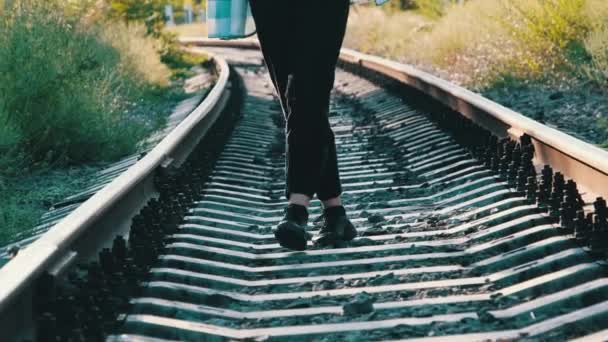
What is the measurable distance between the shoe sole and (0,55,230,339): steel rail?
750mm

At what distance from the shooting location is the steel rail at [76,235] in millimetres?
3279

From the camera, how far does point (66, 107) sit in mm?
7680

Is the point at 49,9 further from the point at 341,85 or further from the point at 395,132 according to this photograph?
the point at 341,85

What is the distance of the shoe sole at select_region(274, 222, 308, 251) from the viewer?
15.5 ft

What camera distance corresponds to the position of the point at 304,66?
4.68 metres

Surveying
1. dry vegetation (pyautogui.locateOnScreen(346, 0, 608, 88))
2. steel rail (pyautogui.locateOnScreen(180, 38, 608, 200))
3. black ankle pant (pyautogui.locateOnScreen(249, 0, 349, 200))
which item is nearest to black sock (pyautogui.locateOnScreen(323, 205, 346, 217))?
black ankle pant (pyautogui.locateOnScreen(249, 0, 349, 200))

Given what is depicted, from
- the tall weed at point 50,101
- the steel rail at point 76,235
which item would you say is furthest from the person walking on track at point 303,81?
the tall weed at point 50,101

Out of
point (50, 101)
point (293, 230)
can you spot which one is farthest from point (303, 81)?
point (50, 101)

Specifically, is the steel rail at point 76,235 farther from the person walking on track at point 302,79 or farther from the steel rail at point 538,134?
the steel rail at point 538,134

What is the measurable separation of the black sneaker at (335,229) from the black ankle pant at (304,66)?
179 millimetres

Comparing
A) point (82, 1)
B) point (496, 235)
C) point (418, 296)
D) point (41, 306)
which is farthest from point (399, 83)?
point (41, 306)

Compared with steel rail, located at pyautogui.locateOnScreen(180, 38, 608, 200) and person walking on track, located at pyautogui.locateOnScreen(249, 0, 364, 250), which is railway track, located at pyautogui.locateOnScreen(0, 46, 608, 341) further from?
person walking on track, located at pyautogui.locateOnScreen(249, 0, 364, 250)

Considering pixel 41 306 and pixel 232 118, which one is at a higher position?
pixel 41 306

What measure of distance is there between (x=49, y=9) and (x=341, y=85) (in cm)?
516
